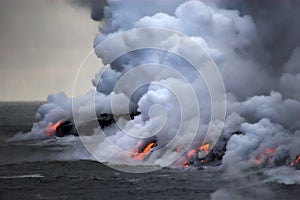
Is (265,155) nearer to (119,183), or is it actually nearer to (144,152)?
(144,152)

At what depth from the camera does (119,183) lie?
344 feet

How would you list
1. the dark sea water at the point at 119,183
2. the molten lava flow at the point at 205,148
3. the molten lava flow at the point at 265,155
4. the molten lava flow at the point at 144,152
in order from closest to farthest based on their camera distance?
the dark sea water at the point at 119,183
the molten lava flow at the point at 265,155
the molten lava flow at the point at 205,148
the molten lava flow at the point at 144,152

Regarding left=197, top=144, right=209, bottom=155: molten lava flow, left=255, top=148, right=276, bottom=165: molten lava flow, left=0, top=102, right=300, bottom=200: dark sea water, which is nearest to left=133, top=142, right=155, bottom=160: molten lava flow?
left=0, top=102, right=300, bottom=200: dark sea water

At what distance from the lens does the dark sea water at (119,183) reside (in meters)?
92.5

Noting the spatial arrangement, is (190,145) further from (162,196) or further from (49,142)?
(49,142)

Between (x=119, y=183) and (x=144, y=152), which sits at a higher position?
(x=144, y=152)

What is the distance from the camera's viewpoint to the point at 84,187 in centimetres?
10006

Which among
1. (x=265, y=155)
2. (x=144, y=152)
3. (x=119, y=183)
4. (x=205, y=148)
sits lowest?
(x=119, y=183)

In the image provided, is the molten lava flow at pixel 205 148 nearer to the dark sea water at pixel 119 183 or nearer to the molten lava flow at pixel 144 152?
the dark sea water at pixel 119 183

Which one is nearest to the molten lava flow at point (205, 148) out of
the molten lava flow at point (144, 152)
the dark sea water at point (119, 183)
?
the dark sea water at point (119, 183)

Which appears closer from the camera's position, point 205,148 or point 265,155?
point 265,155

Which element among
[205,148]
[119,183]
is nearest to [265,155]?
[205,148]

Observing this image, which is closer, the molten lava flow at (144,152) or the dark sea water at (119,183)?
the dark sea water at (119,183)

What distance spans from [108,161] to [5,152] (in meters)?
38.9
